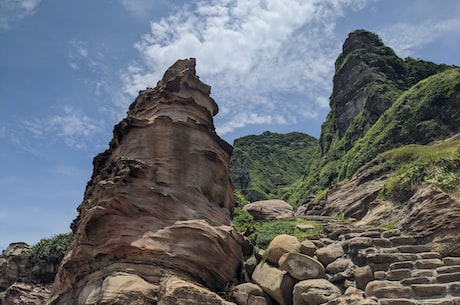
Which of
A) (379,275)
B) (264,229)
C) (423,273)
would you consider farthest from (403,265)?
(264,229)

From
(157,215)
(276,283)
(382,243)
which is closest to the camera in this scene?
(276,283)

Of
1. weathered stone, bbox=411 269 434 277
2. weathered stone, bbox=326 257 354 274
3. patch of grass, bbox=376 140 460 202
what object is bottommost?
weathered stone, bbox=411 269 434 277

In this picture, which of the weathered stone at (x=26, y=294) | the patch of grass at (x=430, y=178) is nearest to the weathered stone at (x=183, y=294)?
the patch of grass at (x=430, y=178)

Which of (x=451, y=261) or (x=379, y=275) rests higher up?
(x=451, y=261)

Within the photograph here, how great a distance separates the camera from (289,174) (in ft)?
275

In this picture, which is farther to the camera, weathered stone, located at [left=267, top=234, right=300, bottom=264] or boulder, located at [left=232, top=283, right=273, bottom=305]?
weathered stone, located at [left=267, top=234, right=300, bottom=264]

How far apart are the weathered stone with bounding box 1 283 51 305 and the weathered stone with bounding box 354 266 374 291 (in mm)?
18307

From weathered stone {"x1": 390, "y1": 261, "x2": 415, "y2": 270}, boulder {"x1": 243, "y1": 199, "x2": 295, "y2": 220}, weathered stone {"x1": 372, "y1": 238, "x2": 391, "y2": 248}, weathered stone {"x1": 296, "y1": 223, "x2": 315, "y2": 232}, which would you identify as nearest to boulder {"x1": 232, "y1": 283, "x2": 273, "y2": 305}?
weathered stone {"x1": 390, "y1": 261, "x2": 415, "y2": 270}

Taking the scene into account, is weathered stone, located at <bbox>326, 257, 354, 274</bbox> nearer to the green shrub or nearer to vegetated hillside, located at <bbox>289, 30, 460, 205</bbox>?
the green shrub

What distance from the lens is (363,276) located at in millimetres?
12297

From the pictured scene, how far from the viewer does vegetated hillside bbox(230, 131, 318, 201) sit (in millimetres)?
72250

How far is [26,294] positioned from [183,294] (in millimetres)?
17185

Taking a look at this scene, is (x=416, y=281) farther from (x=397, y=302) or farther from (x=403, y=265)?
(x=397, y=302)

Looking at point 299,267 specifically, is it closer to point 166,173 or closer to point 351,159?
point 166,173
